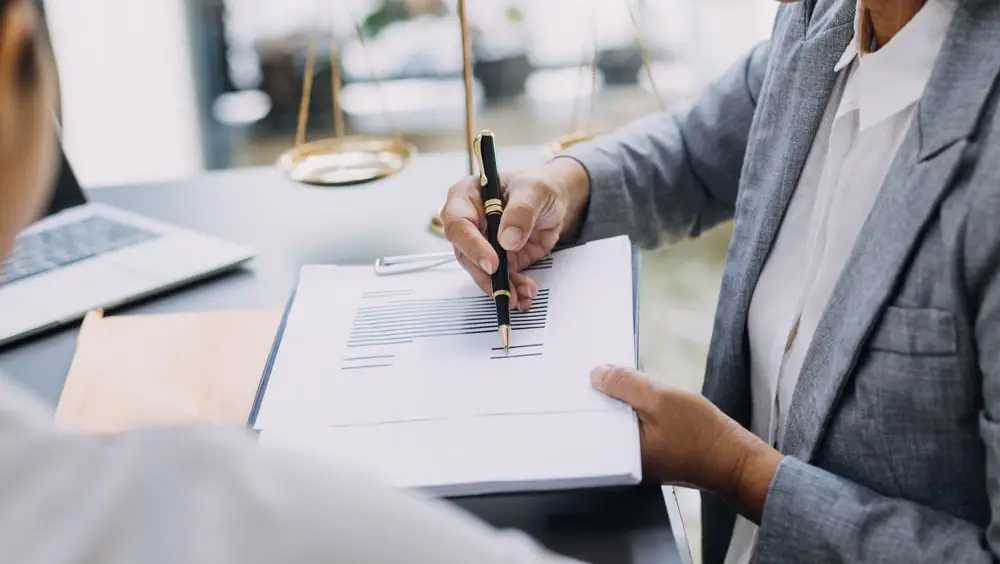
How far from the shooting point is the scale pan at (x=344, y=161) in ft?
4.15

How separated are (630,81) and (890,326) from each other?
2.39 metres

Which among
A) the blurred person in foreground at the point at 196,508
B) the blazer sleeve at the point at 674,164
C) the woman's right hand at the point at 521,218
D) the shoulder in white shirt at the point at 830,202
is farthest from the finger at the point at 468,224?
the blurred person in foreground at the point at 196,508

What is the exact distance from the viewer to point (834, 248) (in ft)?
2.53

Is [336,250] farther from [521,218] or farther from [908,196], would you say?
[908,196]

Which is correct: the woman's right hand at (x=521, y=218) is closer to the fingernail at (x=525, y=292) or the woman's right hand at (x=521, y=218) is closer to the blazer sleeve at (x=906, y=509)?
the fingernail at (x=525, y=292)

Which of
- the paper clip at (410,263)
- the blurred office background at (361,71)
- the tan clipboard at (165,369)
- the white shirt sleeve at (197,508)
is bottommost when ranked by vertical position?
the blurred office background at (361,71)

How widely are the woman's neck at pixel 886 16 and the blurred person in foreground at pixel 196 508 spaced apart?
569 millimetres

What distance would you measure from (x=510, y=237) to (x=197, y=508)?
0.56 m

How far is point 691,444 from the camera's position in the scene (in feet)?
2.34

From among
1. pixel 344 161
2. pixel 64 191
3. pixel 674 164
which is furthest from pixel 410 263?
pixel 64 191

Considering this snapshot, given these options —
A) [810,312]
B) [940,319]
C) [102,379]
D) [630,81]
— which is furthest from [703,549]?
[630,81]

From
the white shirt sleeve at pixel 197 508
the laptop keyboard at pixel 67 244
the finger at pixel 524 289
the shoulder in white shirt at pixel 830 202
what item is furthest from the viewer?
the laptop keyboard at pixel 67 244

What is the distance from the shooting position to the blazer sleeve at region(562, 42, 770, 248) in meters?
1.02

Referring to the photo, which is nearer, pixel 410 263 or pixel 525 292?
pixel 525 292
